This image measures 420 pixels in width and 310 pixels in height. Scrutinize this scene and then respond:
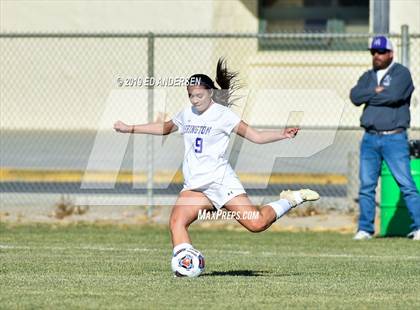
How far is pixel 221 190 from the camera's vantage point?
36.3 ft

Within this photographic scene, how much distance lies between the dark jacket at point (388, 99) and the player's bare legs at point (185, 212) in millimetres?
4332

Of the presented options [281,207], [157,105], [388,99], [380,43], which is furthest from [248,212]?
[157,105]

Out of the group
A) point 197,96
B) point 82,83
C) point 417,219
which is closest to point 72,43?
point 82,83

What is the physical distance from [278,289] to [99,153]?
11.9 meters

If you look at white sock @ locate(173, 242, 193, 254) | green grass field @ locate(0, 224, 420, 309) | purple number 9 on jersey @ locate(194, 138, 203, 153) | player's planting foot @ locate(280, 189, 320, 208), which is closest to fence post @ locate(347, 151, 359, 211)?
green grass field @ locate(0, 224, 420, 309)

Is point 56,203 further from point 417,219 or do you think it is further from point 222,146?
point 222,146

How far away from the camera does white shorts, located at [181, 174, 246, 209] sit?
36.2 feet

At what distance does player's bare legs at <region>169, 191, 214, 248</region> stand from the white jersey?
11cm

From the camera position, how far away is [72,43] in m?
26.5

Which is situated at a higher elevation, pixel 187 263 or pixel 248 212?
pixel 248 212

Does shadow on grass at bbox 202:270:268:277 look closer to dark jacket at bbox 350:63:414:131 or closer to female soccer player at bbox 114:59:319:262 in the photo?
female soccer player at bbox 114:59:319:262

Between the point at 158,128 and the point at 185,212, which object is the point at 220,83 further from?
the point at 185,212

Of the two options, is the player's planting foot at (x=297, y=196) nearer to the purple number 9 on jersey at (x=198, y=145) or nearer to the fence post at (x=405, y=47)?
the purple number 9 on jersey at (x=198, y=145)

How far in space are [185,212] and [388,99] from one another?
15.1 ft
